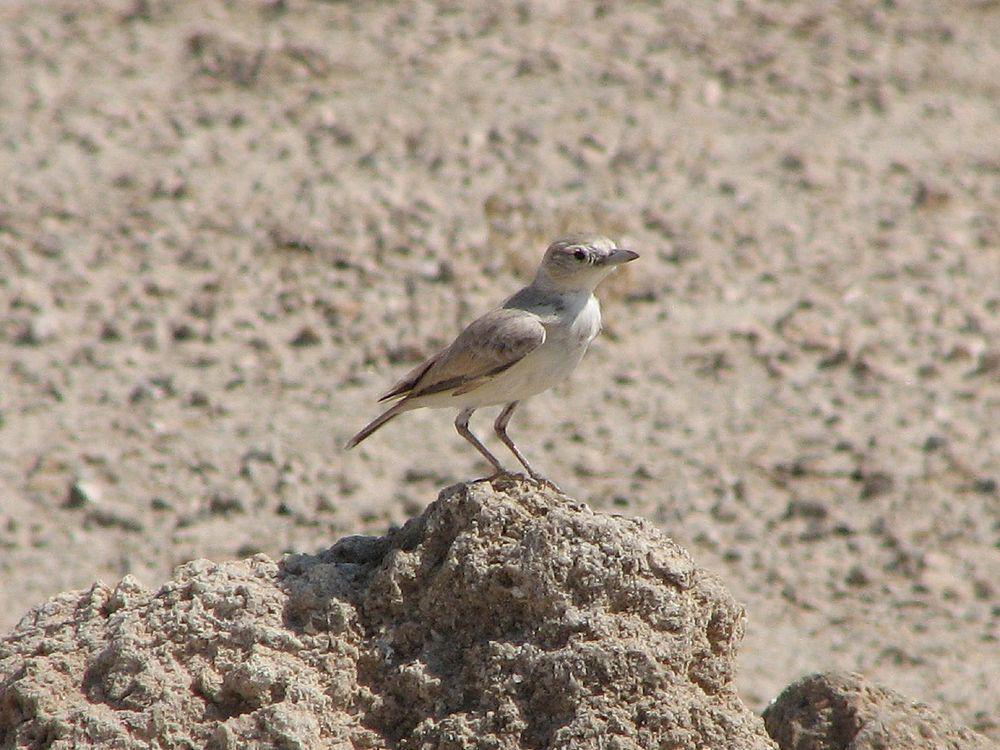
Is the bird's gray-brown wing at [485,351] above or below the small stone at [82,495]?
above

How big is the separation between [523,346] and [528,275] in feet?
19.0

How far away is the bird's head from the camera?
7082 millimetres

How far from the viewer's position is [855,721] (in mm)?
5848

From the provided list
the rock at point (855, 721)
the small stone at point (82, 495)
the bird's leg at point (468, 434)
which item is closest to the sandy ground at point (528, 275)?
the small stone at point (82, 495)

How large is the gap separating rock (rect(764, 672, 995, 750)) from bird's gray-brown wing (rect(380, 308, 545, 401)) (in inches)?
76.0

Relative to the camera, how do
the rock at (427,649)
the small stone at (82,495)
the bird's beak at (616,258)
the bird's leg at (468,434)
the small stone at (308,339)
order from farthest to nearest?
the small stone at (308,339)
the small stone at (82,495)
the bird's beak at (616,258)
the bird's leg at (468,434)
the rock at (427,649)

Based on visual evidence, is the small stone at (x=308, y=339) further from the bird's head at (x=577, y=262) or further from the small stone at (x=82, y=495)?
the bird's head at (x=577, y=262)

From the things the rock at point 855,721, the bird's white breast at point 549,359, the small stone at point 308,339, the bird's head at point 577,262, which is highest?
the bird's head at point 577,262

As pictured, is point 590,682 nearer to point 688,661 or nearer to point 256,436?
point 688,661

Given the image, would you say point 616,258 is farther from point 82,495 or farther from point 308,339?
point 308,339

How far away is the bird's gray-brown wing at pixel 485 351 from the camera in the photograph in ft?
21.8

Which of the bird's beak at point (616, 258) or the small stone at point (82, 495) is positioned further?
the small stone at point (82, 495)

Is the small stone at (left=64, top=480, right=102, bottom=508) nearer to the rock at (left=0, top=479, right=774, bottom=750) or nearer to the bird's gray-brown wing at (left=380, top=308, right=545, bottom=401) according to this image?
the bird's gray-brown wing at (left=380, top=308, right=545, bottom=401)

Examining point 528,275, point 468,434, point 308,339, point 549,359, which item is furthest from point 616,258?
point 528,275
